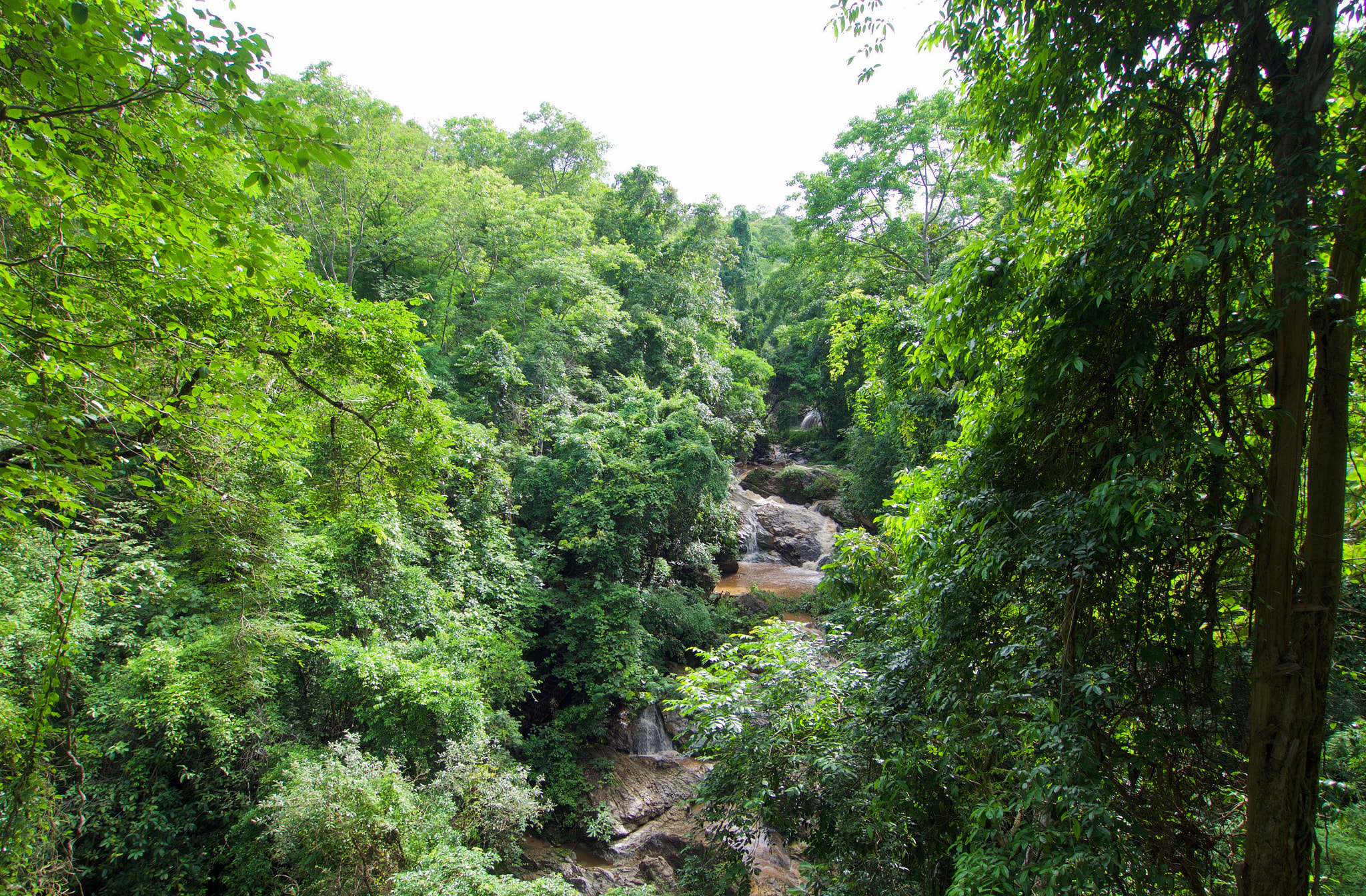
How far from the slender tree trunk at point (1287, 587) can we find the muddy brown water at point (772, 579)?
42.8 feet

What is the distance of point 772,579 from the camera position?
1694cm

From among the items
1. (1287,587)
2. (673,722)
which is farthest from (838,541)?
(673,722)

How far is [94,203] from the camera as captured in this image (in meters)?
3.40

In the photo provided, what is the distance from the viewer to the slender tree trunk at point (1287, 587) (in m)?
2.14

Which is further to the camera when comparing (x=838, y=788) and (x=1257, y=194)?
(x=838, y=788)

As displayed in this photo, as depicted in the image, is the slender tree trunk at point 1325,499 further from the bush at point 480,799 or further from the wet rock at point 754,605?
the wet rock at point 754,605

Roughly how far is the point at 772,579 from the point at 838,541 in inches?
462

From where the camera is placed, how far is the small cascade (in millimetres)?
10773

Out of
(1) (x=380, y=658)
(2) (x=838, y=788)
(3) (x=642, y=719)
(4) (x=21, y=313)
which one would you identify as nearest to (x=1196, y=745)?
(2) (x=838, y=788)

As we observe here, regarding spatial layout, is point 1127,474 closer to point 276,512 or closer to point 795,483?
point 276,512

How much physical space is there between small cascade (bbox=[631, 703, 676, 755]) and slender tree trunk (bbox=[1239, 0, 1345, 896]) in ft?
31.9

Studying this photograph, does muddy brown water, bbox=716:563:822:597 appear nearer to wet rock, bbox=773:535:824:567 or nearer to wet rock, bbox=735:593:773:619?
wet rock, bbox=773:535:824:567

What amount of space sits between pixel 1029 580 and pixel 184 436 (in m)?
5.67

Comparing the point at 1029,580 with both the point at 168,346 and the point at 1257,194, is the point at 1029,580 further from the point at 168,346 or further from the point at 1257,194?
the point at 168,346
